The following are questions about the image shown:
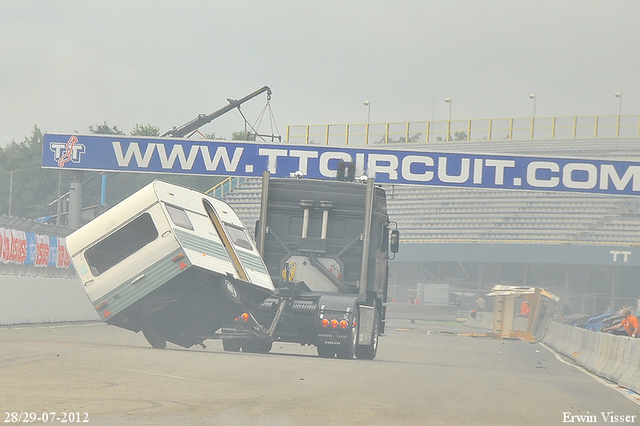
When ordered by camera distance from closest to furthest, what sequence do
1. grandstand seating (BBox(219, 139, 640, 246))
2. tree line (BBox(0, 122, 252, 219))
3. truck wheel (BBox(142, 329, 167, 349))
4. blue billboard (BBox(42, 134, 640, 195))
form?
1. truck wheel (BBox(142, 329, 167, 349))
2. blue billboard (BBox(42, 134, 640, 195))
3. grandstand seating (BBox(219, 139, 640, 246))
4. tree line (BBox(0, 122, 252, 219))

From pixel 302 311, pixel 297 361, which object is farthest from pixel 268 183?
pixel 297 361

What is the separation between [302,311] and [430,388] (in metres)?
5.70

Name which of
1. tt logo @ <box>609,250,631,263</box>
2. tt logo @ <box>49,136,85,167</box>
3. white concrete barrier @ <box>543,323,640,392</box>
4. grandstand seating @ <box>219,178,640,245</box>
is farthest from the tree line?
white concrete barrier @ <box>543,323,640,392</box>

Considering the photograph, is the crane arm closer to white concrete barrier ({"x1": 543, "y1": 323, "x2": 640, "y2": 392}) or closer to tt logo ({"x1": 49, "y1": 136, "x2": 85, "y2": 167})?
tt logo ({"x1": 49, "y1": 136, "x2": 85, "y2": 167})

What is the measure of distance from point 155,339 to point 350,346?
147 inches

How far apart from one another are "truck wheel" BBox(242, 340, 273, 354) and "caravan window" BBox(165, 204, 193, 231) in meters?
4.38

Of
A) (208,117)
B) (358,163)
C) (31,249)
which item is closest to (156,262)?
(31,249)

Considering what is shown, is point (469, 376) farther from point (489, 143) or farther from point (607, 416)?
point (489, 143)

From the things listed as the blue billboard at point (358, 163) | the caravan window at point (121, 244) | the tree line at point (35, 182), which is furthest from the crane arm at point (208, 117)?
the tree line at point (35, 182)

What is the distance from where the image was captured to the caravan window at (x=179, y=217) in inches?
664

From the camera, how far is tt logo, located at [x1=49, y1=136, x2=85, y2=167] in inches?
1407

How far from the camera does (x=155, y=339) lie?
1892 cm

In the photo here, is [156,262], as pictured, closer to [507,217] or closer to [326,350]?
[326,350]

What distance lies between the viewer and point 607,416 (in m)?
11.9
